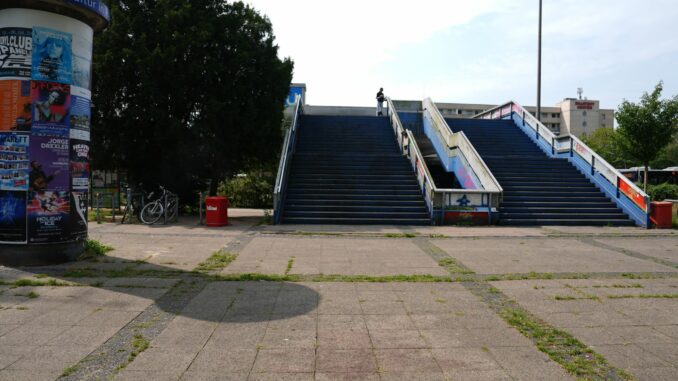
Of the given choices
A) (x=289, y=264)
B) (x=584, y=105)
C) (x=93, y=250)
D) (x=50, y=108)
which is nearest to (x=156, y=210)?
(x=93, y=250)

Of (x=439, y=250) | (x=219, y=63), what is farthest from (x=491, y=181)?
(x=219, y=63)

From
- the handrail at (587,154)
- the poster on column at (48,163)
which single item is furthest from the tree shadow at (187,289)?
the handrail at (587,154)

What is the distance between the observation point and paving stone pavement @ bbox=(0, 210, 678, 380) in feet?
12.1

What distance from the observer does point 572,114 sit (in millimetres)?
113250

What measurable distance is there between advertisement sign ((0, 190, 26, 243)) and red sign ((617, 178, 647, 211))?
51.2 ft

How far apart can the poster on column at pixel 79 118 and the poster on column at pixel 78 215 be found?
38.9 inches

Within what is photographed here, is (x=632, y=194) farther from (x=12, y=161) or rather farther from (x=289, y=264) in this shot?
(x=12, y=161)

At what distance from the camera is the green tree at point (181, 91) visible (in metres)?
14.2

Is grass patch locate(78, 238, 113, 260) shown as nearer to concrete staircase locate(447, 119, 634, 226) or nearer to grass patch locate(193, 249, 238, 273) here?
grass patch locate(193, 249, 238, 273)

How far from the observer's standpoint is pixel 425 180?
49.9 ft

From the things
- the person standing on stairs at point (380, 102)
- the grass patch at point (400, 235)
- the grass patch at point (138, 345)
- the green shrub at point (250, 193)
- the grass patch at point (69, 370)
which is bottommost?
the grass patch at point (69, 370)

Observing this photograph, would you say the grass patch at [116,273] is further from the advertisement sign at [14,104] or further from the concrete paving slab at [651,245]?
the concrete paving slab at [651,245]

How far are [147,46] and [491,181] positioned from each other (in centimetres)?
1185

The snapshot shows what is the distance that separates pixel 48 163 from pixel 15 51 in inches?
69.9
